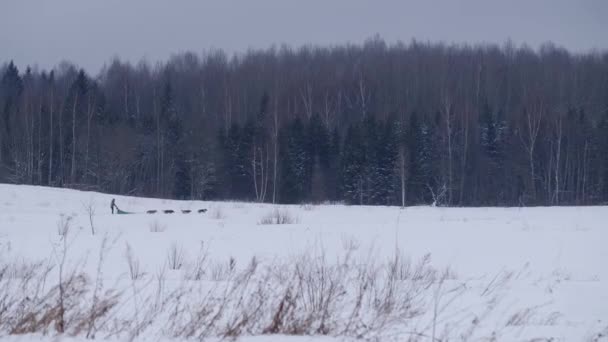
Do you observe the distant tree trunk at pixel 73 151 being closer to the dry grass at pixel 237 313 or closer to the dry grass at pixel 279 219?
the dry grass at pixel 279 219

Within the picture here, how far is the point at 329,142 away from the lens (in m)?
49.6

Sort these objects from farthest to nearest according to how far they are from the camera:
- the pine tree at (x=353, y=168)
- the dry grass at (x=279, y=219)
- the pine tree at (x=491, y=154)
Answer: the pine tree at (x=491, y=154) → the pine tree at (x=353, y=168) → the dry grass at (x=279, y=219)

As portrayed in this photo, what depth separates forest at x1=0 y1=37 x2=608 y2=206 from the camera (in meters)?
46.1

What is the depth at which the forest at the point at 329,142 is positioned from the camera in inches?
1815

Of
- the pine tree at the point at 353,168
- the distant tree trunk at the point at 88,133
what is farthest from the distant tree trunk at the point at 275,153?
the distant tree trunk at the point at 88,133

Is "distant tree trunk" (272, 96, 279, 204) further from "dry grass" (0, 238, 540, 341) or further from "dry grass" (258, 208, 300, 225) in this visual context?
"dry grass" (0, 238, 540, 341)

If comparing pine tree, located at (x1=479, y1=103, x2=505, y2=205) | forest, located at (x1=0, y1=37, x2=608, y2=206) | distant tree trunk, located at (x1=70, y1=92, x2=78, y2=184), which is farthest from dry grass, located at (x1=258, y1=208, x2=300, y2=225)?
distant tree trunk, located at (x1=70, y1=92, x2=78, y2=184)

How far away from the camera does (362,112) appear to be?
5522 centimetres

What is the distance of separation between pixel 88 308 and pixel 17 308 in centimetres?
62

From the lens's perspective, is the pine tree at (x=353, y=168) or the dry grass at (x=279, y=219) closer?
the dry grass at (x=279, y=219)

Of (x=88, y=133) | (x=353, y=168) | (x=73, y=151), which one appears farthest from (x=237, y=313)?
(x=88, y=133)

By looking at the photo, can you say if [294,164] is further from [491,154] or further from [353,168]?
[491,154]

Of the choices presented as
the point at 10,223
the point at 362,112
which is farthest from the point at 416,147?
the point at 10,223

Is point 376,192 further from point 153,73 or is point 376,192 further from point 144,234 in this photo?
point 153,73
